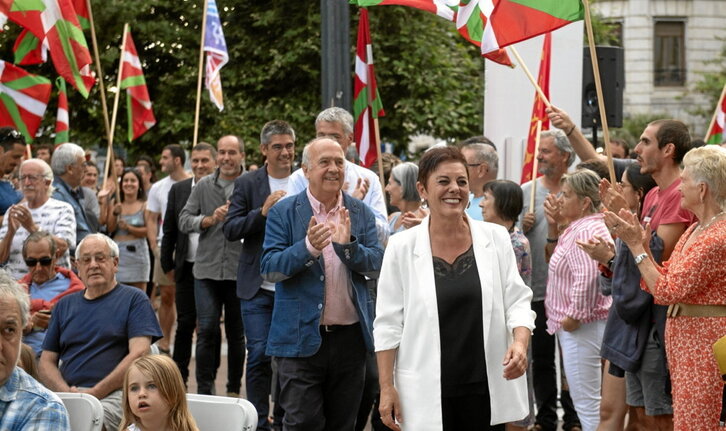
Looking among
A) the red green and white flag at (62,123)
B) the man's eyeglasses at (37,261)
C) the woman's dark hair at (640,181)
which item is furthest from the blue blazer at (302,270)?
the red green and white flag at (62,123)

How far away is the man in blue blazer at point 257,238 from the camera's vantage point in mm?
9336

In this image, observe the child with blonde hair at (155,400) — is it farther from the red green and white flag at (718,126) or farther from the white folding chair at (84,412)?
the red green and white flag at (718,126)

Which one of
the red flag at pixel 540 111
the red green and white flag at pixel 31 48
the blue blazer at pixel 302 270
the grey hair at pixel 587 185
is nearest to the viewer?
the blue blazer at pixel 302 270

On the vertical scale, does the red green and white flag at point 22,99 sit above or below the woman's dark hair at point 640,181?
above

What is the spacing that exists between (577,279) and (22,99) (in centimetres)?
584

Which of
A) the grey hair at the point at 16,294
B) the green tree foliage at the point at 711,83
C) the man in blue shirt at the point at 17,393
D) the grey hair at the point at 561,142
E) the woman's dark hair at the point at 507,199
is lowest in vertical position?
the man in blue shirt at the point at 17,393

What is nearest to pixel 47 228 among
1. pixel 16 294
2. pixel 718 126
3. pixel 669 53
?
pixel 16 294

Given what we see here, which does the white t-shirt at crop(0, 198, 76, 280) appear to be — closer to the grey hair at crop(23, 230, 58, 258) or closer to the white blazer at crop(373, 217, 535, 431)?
the grey hair at crop(23, 230, 58, 258)

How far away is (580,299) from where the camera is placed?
8.50 m

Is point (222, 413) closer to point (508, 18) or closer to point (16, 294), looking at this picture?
point (16, 294)

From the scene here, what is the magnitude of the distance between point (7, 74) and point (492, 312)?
7136 millimetres

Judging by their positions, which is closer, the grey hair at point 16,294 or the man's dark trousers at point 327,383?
the grey hair at point 16,294

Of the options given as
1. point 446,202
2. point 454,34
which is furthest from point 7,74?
point 454,34

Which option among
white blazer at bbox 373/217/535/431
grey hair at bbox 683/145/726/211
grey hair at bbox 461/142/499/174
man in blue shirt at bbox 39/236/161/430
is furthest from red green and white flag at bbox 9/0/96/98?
grey hair at bbox 683/145/726/211
